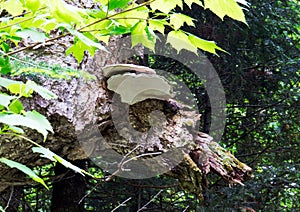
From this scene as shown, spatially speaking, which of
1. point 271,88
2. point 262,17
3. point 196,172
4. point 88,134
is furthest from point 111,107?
point 271,88

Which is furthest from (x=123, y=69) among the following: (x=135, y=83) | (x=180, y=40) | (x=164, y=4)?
(x=164, y=4)

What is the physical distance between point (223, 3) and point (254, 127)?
2.37 meters

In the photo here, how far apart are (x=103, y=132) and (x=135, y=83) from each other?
0.93 ft

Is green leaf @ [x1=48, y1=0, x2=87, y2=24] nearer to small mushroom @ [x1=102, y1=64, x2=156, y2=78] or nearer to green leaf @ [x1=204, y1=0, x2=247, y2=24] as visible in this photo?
green leaf @ [x1=204, y1=0, x2=247, y2=24]

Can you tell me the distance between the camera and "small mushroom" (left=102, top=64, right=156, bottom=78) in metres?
1.27

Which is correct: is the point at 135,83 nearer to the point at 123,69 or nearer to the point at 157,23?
the point at 123,69

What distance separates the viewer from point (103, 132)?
4.76 feet

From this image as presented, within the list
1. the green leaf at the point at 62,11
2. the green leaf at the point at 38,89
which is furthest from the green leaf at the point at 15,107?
the green leaf at the point at 62,11

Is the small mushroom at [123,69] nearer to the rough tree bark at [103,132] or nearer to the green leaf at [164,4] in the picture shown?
the rough tree bark at [103,132]

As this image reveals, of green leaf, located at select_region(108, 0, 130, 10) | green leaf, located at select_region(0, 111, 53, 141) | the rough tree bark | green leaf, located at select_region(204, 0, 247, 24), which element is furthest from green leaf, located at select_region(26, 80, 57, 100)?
the rough tree bark

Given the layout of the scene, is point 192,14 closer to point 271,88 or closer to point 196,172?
point 271,88

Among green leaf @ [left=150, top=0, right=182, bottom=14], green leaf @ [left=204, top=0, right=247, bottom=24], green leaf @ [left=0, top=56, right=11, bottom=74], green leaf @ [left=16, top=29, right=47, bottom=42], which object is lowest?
green leaf @ [left=16, top=29, right=47, bottom=42]

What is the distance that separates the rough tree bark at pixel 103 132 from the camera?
1.19 m

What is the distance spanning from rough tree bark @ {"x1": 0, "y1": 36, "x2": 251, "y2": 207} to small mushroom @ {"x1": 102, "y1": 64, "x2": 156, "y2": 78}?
0.20ft
